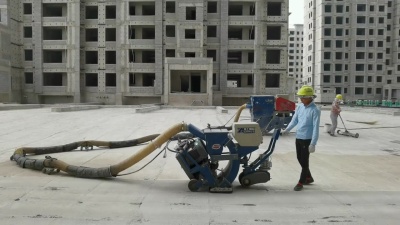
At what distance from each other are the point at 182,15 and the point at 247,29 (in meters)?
9.35

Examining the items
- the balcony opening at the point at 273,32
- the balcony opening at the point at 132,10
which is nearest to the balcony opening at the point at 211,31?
the balcony opening at the point at 273,32

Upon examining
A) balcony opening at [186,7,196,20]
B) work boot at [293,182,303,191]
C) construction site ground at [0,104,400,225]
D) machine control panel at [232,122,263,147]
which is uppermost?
balcony opening at [186,7,196,20]

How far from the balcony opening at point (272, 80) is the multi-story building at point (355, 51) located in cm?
3085

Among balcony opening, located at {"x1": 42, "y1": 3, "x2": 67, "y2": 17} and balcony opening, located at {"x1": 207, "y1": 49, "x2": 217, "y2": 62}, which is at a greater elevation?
balcony opening, located at {"x1": 42, "y1": 3, "x2": 67, "y2": 17}

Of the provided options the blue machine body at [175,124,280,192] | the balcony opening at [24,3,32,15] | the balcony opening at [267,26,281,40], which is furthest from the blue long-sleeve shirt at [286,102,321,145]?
the balcony opening at [24,3,32,15]

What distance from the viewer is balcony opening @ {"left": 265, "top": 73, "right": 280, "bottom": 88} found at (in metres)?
45.1

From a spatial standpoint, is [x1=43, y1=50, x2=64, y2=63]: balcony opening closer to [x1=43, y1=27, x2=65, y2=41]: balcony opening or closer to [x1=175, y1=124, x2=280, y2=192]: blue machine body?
[x1=43, y1=27, x2=65, y2=41]: balcony opening

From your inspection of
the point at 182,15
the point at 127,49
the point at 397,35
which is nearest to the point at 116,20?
the point at 127,49

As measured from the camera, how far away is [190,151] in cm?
586

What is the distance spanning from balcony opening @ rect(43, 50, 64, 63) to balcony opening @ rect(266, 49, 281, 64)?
92.0ft

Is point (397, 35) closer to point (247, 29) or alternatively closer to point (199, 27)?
point (247, 29)

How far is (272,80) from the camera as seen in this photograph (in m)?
45.4

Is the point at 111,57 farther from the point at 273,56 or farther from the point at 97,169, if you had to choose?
the point at 97,169

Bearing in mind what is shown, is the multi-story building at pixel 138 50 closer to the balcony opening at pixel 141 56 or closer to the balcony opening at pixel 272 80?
the balcony opening at pixel 272 80
